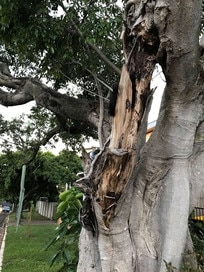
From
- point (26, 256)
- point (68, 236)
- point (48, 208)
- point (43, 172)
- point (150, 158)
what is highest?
point (43, 172)

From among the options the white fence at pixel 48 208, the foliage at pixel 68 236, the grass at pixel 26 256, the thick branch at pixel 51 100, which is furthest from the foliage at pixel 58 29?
the white fence at pixel 48 208

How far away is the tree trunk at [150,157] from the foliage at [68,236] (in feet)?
5.37

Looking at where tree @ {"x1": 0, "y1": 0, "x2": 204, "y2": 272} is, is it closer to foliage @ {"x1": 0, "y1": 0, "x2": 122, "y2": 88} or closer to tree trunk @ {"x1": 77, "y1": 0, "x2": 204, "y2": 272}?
tree trunk @ {"x1": 77, "y1": 0, "x2": 204, "y2": 272}

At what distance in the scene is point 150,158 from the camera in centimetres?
358

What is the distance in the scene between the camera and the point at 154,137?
3609mm

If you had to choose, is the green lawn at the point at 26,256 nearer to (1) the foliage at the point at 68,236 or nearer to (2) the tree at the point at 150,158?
(1) the foliage at the point at 68,236

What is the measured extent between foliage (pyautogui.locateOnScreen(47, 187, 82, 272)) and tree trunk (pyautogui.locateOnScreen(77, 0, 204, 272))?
1.64 metres

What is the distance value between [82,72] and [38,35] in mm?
2090

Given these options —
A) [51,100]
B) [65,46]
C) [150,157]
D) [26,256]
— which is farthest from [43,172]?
[150,157]

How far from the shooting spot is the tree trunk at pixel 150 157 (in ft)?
10.1

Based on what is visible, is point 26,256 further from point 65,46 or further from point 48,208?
point 48,208

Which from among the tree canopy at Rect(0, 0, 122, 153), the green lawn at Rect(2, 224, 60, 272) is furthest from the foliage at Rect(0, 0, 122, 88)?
the green lawn at Rect(2, 224, 60, 272)

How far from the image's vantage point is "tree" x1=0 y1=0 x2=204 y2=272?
3.07 m

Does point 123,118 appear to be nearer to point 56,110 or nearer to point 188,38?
point 188,38
